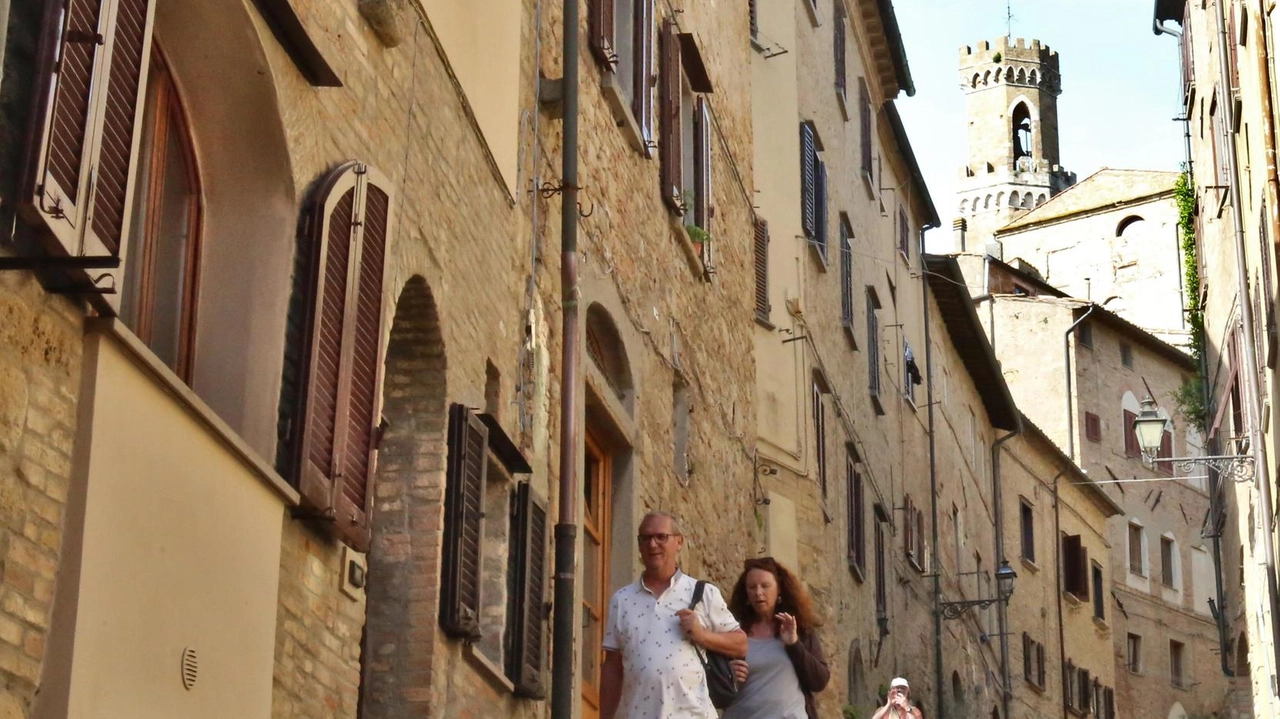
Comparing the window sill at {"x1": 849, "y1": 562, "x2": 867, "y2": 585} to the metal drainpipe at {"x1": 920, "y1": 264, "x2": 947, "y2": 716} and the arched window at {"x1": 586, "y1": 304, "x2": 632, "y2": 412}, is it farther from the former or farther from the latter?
the arched window at {"x1": 586, "y1": 304, "x2": 632, "y2": 412}

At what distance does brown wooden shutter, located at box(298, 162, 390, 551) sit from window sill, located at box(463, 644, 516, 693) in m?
1.27

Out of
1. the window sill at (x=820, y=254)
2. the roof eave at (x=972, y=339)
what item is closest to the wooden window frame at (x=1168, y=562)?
the roof eave at (x=972, y=339)

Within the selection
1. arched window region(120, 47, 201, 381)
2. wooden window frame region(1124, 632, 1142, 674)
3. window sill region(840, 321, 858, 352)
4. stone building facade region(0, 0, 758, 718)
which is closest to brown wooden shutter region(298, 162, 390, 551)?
stone building facade region(0, 0, 758, 718)

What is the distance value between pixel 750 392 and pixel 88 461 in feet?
36.2

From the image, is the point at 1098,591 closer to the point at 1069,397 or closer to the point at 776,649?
the point at 1069,397

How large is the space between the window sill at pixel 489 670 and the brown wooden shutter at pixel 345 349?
1.27m

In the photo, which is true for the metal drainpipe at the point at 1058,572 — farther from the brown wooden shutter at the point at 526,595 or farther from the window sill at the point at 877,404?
the brown wooden shutter at the point at 526,595

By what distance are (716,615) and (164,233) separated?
2.40 metres

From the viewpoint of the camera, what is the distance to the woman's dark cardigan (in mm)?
6949

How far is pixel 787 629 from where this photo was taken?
275 inches

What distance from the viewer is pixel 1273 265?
46.5ft

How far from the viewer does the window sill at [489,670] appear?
7.47m

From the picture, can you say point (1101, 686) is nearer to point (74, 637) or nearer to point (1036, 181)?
point (74, 637)

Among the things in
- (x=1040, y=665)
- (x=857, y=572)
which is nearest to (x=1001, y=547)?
(x=1040, y=665)
